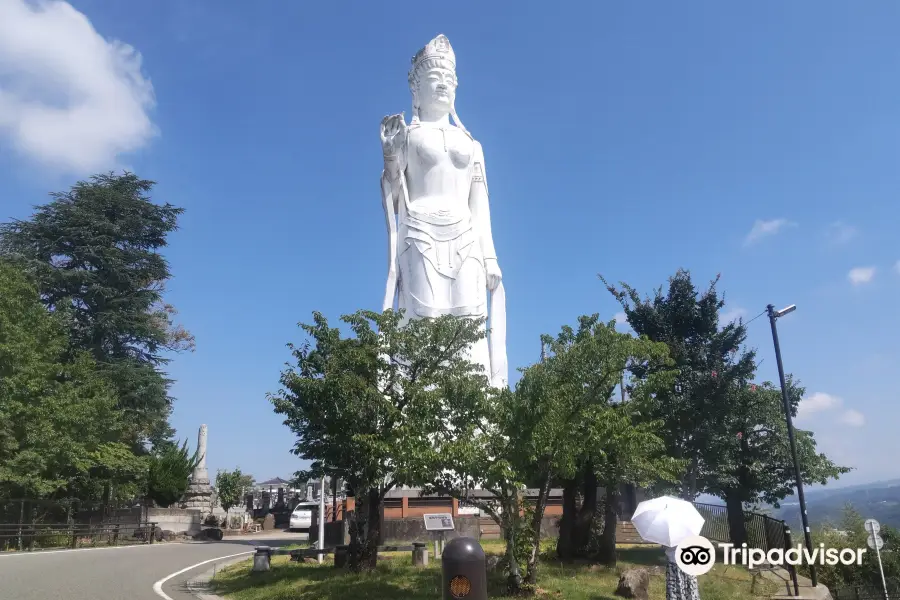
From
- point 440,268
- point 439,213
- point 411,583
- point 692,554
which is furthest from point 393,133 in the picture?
point 692,554

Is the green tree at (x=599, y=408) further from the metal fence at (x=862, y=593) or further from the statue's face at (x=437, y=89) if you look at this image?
the statue's face at (x=437, y=89)

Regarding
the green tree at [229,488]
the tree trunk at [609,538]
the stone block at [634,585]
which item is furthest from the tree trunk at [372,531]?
the green tree at [229,488]

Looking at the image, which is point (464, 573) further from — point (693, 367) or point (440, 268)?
point (440, 268)

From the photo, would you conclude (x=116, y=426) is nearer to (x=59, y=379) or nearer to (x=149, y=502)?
(x=59, y=379)

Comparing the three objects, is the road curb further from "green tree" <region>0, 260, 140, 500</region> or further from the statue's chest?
the statue's chest

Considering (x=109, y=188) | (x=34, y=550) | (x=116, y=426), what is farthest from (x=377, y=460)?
(x=109, y=188)

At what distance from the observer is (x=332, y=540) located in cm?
1881

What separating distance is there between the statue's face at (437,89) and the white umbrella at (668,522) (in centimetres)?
1779

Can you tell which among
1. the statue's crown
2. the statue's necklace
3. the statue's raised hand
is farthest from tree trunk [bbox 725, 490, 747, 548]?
the statue's crown

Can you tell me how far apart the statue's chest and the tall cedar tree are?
8034 millimetres

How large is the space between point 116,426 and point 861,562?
825 inches

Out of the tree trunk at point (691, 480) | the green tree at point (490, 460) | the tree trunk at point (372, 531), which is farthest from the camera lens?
the tree trunk at point (691, 480)

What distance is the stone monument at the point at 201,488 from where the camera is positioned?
34.1m

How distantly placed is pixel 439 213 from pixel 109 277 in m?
14.6
